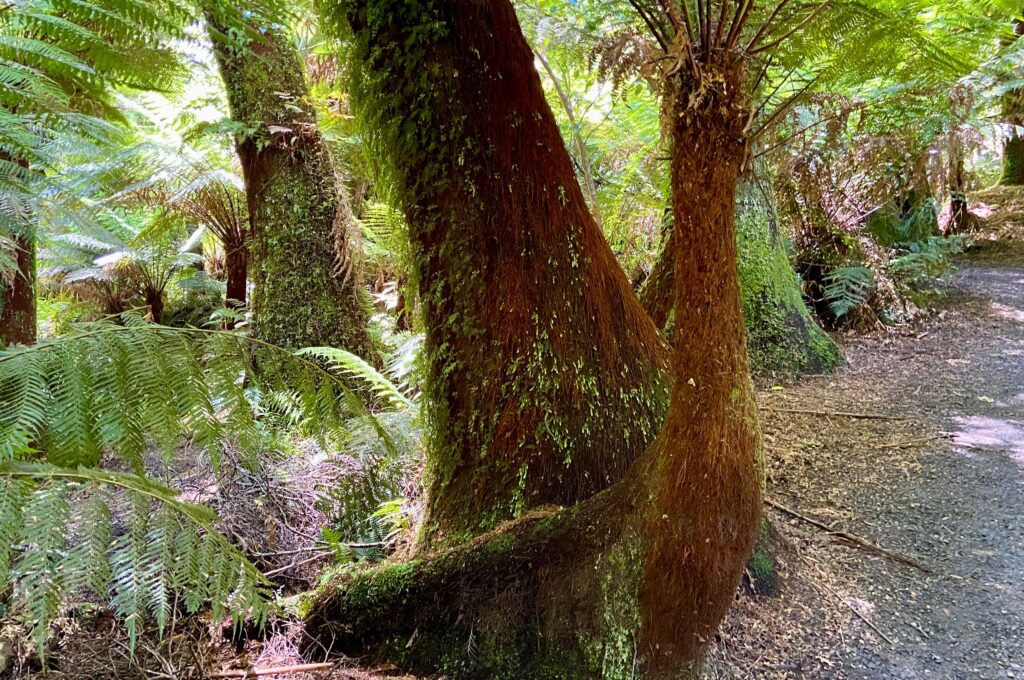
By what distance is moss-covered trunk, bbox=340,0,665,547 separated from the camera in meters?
1.72

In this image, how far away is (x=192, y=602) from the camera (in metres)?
1.05

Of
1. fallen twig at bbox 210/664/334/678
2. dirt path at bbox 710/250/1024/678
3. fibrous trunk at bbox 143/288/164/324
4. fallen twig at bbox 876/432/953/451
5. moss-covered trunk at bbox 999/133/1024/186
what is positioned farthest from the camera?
moss-covered trunk at bbox 999/133/1024/186

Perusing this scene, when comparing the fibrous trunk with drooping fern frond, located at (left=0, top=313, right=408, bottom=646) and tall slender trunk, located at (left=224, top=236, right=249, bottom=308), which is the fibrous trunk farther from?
drooping fern frond, located at (left=0, top=313, right=408, bottom=646)

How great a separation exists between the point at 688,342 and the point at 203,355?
1.18 meters

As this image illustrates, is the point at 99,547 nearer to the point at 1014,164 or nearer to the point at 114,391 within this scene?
the point at 114,391

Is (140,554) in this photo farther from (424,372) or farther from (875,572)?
(875,572)

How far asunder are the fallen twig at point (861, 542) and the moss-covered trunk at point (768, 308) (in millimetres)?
1814

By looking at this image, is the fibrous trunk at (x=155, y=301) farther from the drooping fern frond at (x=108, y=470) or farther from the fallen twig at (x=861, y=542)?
the fallen twig at (x=861, y=542)

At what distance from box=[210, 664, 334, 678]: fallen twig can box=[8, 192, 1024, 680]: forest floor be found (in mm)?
16

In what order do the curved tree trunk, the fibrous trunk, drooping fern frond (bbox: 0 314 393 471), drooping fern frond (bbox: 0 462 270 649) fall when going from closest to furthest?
drooping fern frond (bbox: 0 462 270 649) → drooping fern frond (bbox: 0 314 393 471) → the curved tree trunk → the fibrous trunk

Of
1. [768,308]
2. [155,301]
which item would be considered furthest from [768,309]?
[155,301]

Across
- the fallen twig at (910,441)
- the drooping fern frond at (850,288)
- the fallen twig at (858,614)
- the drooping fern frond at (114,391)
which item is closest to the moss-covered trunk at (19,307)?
the drooping fern frond at (114,391)

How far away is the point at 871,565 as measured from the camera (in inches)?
70.7

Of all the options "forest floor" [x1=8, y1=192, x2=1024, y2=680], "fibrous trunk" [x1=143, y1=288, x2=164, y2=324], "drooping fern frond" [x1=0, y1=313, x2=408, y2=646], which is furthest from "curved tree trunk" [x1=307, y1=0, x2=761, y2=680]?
"fibrous trunk" [x1=143, y1=288, x2=164, y2=324]
